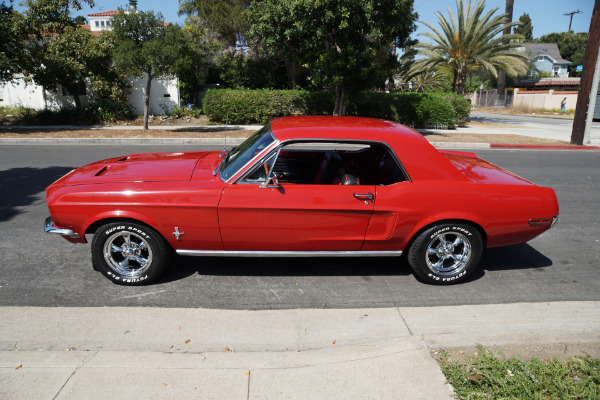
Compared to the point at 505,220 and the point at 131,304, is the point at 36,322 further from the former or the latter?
the point at 505,220

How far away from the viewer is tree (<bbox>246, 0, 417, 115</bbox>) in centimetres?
1425

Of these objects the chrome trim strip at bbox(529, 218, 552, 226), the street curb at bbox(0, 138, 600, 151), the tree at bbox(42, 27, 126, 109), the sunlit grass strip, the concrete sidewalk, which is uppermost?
the tree at bbox(42, 27, 126, 109)

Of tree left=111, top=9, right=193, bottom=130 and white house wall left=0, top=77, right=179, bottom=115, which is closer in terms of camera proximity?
tree left=111, top=9, right=193, bottom=130

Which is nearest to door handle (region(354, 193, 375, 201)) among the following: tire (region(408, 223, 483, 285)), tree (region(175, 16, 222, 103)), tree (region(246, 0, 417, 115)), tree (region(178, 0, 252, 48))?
tire (region(408, 223, 483, 285))

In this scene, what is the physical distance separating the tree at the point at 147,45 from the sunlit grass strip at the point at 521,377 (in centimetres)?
1455

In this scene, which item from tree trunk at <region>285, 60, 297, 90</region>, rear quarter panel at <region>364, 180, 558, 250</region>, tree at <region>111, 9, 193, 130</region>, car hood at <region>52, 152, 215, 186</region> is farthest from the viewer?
tree trunk at <region>285, 60, 297, 90</region>

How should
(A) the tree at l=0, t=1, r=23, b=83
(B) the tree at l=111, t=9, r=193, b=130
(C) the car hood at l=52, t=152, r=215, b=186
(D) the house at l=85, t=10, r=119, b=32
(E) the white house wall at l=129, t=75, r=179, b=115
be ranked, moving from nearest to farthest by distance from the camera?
(C) the car hood at l=52, t=152, r=215, b=186, (B) the tree at l=111, t=9, r=193, b=130, (A) the tree at l=0, t=1, r=23, b=83, (E) the white house wall at l=129, t=75, r=179, b=115, (D) the house at l=85, t=10, r=119, b=32

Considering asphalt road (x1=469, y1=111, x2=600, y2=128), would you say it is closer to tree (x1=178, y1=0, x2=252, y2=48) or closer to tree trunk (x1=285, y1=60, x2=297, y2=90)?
tree trunk (x1=285, y1=60, x2=297, y2=90)

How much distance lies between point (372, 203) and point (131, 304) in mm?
2292

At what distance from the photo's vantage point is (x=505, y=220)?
3957mm

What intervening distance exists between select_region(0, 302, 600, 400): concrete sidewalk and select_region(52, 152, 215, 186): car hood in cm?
118

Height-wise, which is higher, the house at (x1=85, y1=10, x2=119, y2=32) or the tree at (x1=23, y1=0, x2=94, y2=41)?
the house at (x1=85, y1=10, x2=119, y2=32)

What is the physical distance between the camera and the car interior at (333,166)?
4004 mm

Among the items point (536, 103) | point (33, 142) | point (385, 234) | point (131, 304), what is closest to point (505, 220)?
point (385, 234)
